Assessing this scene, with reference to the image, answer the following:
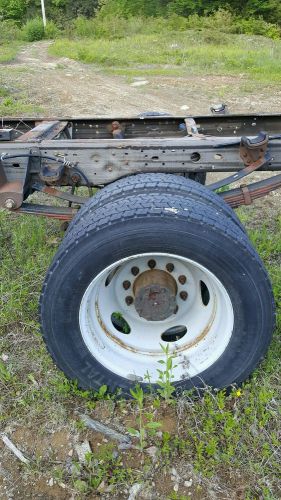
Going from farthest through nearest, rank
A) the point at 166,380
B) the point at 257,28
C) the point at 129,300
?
the point at 257,28, the point at 129,300, the point at 166,380

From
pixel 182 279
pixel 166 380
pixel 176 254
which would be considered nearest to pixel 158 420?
pixel 166 380

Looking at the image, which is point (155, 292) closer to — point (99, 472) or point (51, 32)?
point (99, 472)

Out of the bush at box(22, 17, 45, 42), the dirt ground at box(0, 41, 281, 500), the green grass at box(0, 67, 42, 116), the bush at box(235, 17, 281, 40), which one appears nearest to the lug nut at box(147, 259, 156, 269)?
the dirt ground at box(0, 41, 281, 500)

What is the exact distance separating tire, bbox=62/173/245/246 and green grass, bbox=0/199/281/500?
91cm

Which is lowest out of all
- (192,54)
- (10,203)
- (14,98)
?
(192,54)

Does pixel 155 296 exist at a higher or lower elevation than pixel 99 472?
higher

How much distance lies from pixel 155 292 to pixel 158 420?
0.68m

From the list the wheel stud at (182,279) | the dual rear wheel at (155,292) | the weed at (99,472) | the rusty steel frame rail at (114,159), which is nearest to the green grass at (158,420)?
the weed at (99,472)

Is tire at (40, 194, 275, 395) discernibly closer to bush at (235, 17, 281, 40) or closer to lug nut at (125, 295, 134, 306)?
lug nut at (125, 295, 134, 306)

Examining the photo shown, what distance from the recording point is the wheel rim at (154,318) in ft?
8.84

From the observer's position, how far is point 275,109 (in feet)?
30.6

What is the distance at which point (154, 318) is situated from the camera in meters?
2.76

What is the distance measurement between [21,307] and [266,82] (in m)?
10.1

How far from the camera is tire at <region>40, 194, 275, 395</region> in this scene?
7.90 ft
